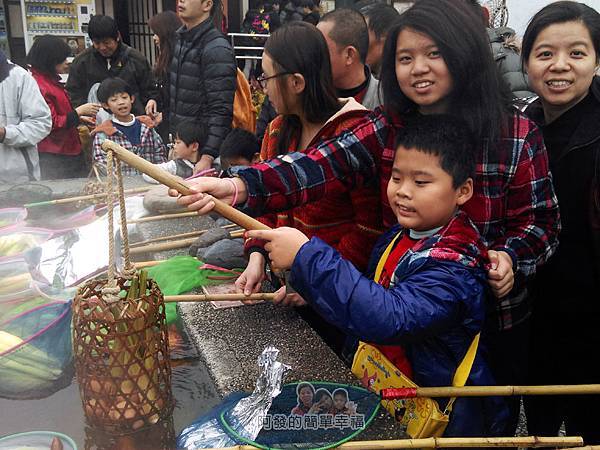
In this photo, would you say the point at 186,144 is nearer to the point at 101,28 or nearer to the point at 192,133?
the point at 192,133

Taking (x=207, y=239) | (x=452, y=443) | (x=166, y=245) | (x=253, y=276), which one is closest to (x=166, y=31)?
(x=166, y=245)

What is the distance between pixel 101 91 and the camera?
5570 millimetres

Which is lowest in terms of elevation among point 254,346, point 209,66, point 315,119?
point 254,346

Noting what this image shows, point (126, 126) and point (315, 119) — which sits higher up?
point (315, 119)

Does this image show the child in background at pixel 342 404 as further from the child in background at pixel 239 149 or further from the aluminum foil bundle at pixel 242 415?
the child in background at pixel 239 149

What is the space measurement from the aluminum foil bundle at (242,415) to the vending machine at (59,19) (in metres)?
7.60

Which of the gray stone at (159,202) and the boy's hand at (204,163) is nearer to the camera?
the gray stone at (159,202)

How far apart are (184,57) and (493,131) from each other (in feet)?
10.5

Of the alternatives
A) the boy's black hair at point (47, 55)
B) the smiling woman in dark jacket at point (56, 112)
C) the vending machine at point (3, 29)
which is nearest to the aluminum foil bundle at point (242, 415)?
the smiling woman in dark jacket at point (56, 112)

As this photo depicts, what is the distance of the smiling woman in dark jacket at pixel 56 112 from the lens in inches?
209

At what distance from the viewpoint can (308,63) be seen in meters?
2.40

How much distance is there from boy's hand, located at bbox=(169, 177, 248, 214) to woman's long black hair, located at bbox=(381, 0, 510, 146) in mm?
784

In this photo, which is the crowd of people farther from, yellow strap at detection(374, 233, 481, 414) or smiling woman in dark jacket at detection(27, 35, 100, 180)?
smiling woman in dark jacket at detection(27, 35, 100, 180)

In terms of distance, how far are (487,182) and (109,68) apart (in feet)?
17.9
